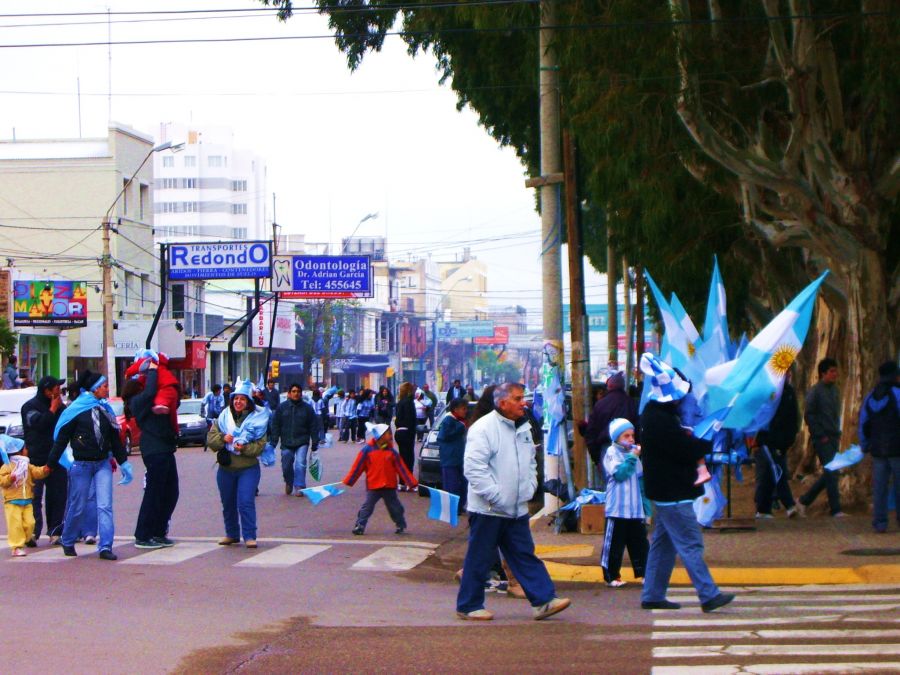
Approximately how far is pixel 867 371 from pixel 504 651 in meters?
8.86

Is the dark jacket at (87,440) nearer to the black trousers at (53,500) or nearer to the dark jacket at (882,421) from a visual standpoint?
the black trousers at (53,500)

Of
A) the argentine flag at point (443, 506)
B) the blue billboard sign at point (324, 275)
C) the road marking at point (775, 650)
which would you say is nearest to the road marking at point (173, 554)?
the argentine flag at point (443, 506)

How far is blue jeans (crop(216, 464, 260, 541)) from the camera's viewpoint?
1367 cm

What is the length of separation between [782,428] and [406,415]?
878 centimetres

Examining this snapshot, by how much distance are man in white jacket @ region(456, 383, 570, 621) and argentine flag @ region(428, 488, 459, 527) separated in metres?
3.05

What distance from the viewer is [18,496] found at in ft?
43.9

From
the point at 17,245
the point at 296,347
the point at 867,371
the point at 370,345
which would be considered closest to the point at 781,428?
the point at 867,371

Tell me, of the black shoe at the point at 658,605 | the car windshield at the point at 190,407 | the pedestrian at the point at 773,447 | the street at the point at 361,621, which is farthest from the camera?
the car windshield at the point at 190,407

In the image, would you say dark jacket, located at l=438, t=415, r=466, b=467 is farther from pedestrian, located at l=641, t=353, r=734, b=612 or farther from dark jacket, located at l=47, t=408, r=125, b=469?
pedestrian, located at l=641, t=353, r=734, b=612

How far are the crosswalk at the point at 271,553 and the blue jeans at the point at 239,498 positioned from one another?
212 mm

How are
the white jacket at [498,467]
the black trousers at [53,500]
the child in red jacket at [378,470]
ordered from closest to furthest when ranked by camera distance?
the white jacket at [498,467], the black trousers at [53,500], the child in red jacket at [378,470]

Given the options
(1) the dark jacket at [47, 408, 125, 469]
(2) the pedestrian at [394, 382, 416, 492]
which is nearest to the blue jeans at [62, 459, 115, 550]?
(1) the dark jacket at [47, 408, 125, 469]

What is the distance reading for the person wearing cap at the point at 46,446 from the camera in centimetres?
1402

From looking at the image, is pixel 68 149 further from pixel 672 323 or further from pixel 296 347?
pixel 672 323
